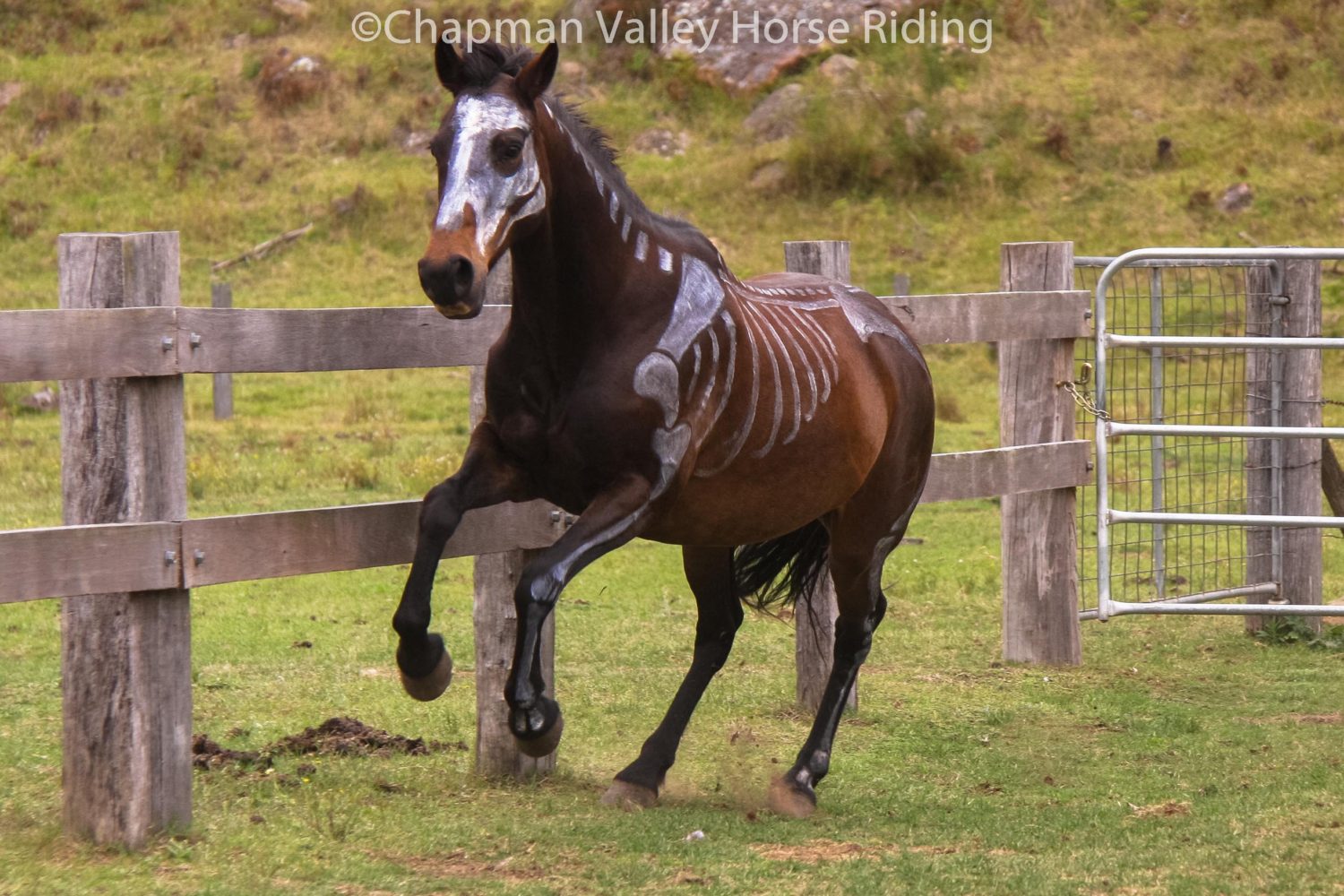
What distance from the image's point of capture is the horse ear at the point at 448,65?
4.09 m

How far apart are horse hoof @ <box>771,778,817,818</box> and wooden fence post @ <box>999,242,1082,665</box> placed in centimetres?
273

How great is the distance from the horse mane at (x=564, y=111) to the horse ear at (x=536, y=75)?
0.07 meters

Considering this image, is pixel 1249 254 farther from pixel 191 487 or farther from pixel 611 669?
pixel 191 487

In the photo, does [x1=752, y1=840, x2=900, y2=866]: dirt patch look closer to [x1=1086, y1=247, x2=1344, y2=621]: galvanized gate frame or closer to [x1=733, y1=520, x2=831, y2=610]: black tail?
[x1=733, y1=520, x2=831, y2=610]: black tail

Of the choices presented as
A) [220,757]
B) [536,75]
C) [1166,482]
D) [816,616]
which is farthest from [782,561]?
[1166,482]

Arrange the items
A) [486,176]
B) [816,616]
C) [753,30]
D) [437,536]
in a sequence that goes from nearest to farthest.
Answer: [486,176], [437,536], [816,616], [753,30]

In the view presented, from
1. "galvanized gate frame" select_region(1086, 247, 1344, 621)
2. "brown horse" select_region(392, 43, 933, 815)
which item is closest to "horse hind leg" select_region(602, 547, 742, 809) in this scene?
"brown horse" select_region(392, 43, 933, 815)

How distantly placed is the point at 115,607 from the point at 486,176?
1.48m

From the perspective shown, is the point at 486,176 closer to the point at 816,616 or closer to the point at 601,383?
the point at 601,383

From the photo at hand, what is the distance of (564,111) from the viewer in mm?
4500

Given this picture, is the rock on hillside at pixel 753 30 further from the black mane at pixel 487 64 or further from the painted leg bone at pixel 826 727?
the black mane at pixel 487 64

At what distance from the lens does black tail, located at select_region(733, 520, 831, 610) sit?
18.6ft

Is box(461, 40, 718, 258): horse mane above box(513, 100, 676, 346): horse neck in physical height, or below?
above

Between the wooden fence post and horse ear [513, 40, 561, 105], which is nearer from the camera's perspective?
horse ear [513, 40, 561, 105]
